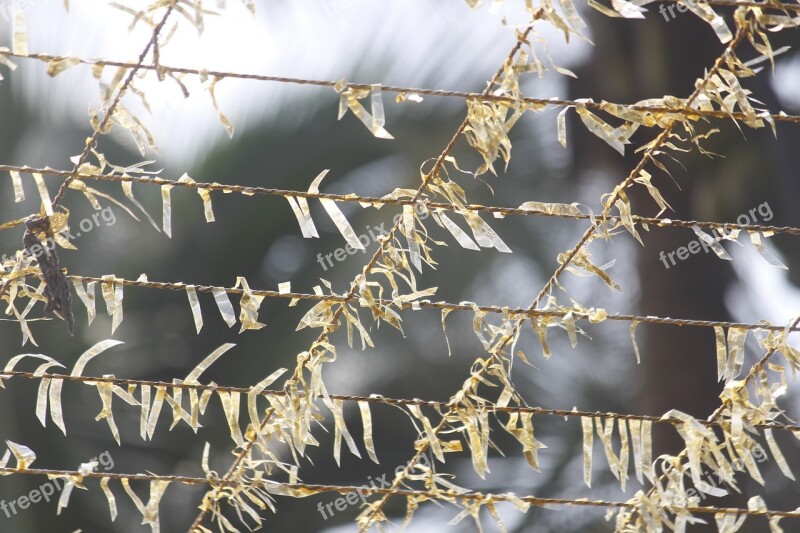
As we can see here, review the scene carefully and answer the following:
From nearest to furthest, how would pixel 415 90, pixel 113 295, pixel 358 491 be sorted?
pixel 415 90, pixel 113 295, pixel 358 491

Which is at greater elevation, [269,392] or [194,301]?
[194,301]

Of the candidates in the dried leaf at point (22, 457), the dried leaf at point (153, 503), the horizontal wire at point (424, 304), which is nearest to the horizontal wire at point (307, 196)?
the horizontal wire at point (424, 304)

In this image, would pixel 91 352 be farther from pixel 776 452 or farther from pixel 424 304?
pixel 776 452

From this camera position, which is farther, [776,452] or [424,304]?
[776,452]

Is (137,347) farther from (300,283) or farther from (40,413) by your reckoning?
(40,413)

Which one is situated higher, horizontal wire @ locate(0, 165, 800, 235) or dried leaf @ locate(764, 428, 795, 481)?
horizontal wire @ locate(0, 165, 800, 235)

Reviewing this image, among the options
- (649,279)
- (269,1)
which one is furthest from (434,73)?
(649,279)

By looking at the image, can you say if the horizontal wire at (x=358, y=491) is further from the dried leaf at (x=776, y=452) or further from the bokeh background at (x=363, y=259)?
the bokeh background at (x=363, y=259)

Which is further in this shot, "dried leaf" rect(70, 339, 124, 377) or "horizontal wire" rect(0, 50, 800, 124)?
"dried leaf" rect(70, 339, 124, 377)
